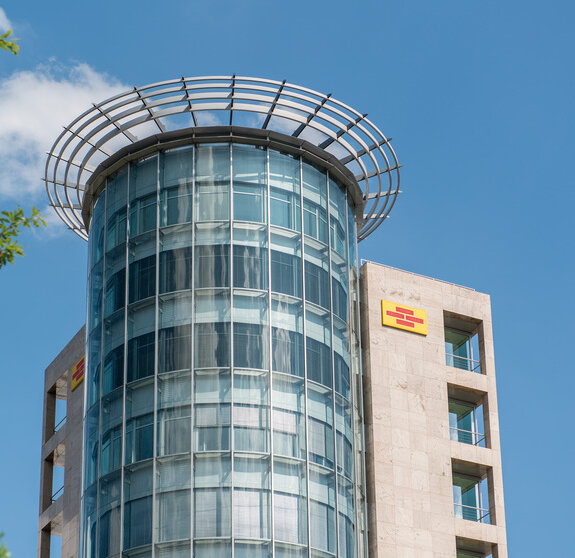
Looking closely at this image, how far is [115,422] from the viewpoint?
57.6 m

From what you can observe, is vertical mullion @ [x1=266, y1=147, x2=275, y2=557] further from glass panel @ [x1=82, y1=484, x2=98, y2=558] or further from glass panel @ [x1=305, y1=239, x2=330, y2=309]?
glass panel @ [x1=82, y1=484, x2=98, y2=558]

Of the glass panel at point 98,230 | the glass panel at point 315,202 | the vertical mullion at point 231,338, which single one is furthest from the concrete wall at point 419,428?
the glass panel at point 98,230

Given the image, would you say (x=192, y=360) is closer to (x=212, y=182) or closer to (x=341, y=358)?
(x=341, y=358)

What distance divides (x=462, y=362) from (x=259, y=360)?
14988 millimetres

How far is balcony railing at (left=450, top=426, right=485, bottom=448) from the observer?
215 ft

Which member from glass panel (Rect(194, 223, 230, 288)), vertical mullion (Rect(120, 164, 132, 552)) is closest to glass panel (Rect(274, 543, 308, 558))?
vertical mullion (Rect(120, 164, 132, 552))

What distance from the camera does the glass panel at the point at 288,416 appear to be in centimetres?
5578

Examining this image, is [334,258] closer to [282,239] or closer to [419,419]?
[282,239]

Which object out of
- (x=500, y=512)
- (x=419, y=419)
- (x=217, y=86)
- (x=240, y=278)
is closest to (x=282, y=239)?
(x=240, y=278)

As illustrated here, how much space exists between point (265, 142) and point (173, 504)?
57.6 feet

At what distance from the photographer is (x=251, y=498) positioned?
2136 inches

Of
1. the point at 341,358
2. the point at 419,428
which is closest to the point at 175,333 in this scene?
the point at 341,358

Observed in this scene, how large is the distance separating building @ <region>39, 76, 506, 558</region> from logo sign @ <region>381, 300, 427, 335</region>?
96 mm

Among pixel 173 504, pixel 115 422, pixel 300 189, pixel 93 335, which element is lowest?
pixel 173 504
